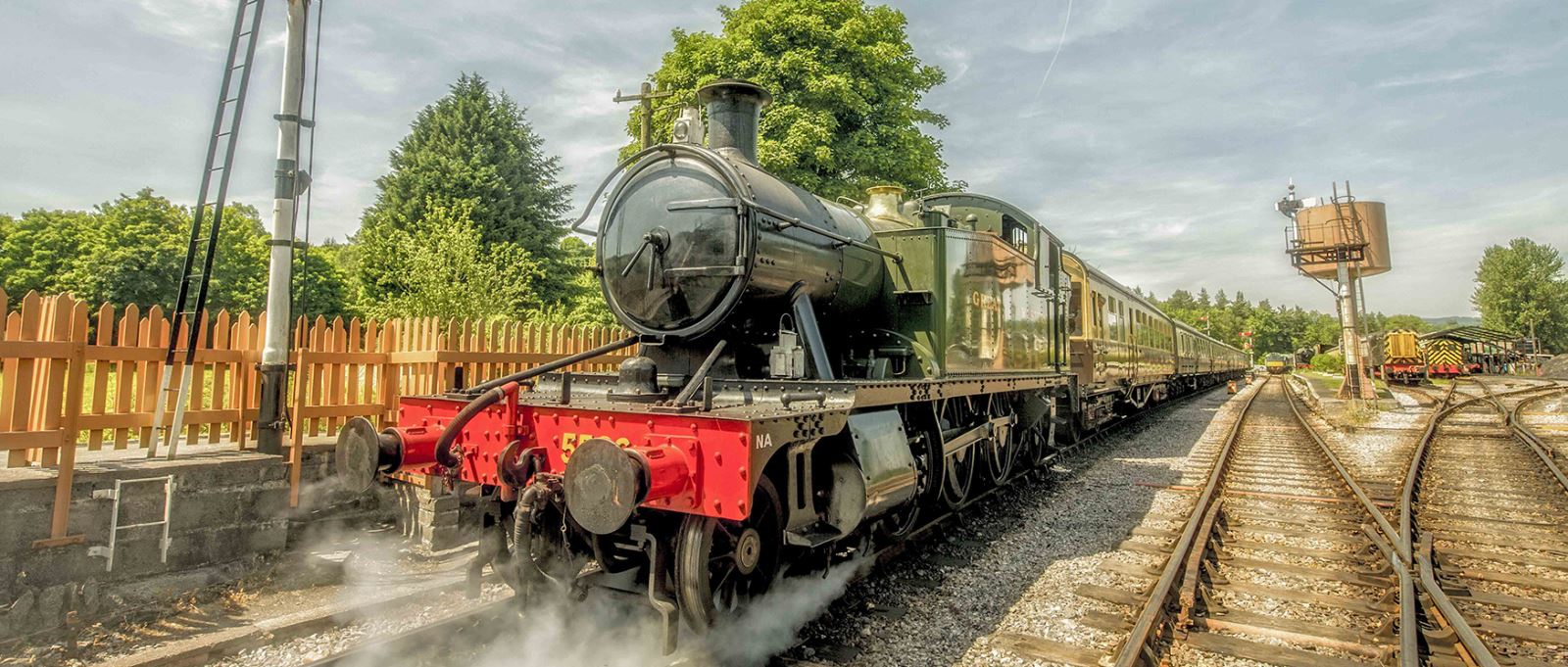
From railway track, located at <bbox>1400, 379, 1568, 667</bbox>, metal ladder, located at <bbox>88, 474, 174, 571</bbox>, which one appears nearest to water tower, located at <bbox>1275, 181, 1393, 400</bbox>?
railway track, located at <bbox>1400, 379, 1568, 667</bbox>

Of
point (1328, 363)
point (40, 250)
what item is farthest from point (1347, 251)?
point (40, 250)

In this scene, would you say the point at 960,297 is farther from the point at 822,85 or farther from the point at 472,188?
the point at 472,188

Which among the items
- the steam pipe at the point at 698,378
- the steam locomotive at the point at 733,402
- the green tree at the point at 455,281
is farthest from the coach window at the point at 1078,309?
the green tree at the point at 455,281

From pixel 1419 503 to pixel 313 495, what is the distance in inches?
369

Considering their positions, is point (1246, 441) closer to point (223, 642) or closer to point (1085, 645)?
point (1085, 645)

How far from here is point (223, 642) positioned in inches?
144

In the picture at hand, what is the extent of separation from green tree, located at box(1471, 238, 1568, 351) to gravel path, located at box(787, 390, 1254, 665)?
74.7m

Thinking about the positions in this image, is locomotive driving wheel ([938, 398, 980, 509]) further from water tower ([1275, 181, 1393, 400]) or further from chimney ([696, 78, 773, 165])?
water tower ([1275, 181, 1393, 400])

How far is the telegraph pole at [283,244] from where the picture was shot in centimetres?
511

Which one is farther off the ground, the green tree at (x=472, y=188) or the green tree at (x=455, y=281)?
the green tree at (x=472, y=188)

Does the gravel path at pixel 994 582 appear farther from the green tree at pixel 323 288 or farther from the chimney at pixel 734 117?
the green tree at pixel 323 288

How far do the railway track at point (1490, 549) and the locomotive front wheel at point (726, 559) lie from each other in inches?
125

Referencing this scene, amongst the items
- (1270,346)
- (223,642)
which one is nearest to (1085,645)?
(223,642)

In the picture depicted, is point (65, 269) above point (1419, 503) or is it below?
above
